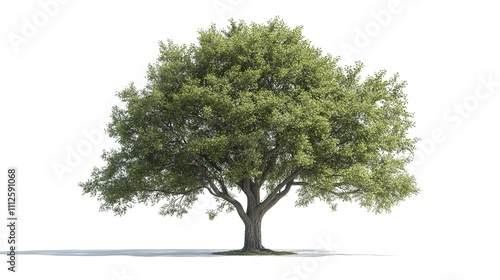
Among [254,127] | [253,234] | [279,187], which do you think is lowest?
[253,234]

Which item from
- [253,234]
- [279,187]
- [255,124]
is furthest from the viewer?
[279,187]

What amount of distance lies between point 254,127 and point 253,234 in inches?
293

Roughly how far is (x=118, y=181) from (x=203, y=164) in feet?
18.3

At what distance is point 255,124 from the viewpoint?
38906 millimetres

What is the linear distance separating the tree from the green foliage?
0.07 meters

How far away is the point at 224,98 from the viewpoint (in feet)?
123

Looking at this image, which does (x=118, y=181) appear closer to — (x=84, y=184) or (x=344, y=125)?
(x=84, y=184)

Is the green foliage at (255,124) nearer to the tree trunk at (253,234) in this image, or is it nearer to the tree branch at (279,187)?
the tree branch at (279,187)

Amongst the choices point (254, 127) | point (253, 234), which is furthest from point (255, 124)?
point (253, 234)

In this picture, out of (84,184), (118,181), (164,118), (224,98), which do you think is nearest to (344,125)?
(224,98)

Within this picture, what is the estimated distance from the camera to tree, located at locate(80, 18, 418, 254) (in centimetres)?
3806

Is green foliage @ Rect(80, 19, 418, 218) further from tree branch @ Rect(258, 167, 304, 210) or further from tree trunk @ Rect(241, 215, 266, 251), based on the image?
tree trunk @ Rect(241, 215, 266, 251)

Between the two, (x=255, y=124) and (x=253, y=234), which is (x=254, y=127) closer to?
(x=255, y=124)

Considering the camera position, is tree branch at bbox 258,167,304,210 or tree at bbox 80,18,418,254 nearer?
tree at bbox 80,18,418,254
